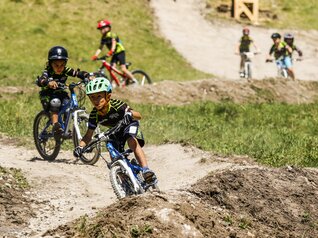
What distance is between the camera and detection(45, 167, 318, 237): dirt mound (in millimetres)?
7812

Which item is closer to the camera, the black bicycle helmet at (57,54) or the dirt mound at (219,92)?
the black bicycle helmet at (57,54)

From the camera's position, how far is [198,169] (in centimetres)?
1257

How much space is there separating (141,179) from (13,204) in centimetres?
188

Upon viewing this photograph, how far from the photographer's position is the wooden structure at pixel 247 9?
4344 cm

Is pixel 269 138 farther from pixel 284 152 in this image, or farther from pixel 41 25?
pixel 41 25

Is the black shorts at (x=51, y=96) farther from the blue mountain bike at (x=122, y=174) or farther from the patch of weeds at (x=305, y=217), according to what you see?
the patch of weeds at (x=305, y=217)

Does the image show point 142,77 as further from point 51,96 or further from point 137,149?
point 137,149

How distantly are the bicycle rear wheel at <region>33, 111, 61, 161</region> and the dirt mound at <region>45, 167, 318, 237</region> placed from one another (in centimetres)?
487

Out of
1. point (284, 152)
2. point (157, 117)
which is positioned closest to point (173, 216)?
point (284, 152)

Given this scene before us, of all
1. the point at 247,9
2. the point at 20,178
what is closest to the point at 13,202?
the point at 20,178

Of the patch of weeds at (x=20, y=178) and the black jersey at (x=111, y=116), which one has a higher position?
the black jersey at (x=111, y=116)

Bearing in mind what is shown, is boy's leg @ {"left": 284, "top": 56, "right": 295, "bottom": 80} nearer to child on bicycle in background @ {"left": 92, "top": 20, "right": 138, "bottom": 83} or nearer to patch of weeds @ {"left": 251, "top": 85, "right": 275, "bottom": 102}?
patch of weeds @ {"left": 251, "top": 85, "right": 275, "bottom": 102}

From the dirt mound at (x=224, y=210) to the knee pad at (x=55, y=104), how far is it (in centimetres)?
452

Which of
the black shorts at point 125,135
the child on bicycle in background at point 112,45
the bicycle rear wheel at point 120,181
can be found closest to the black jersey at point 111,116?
the black shorts at point 125,135
